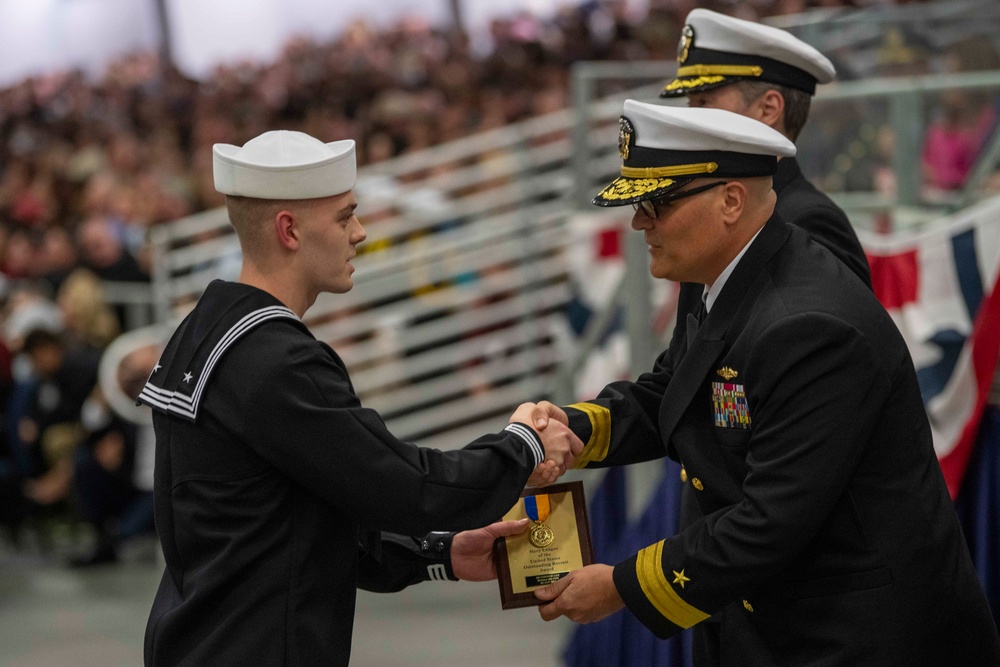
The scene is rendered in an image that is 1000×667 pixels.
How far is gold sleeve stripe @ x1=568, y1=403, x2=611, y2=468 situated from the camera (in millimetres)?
2719

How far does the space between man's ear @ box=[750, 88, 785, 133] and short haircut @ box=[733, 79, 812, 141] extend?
0.01m

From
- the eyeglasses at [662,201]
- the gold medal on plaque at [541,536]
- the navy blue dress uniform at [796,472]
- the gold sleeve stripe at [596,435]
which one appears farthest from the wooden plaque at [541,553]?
the eyeglasses at [662,201]

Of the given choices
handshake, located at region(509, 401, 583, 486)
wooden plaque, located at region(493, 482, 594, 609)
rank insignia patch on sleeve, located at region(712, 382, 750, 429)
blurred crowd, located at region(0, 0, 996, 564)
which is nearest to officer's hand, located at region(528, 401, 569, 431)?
handshake, located at region(509, 401, 583, 486)

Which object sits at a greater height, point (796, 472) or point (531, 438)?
point (796, 472)

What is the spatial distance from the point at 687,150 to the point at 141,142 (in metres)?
10.8

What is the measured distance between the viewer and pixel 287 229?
2309 mm

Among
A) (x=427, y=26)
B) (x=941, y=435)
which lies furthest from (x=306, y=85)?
(x=941, y=435)

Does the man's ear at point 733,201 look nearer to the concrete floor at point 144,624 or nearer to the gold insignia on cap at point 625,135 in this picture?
the gold insignia on cap at point 625,135

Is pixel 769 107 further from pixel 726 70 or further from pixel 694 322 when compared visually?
pixel 694 322

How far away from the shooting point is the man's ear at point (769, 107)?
3041mm

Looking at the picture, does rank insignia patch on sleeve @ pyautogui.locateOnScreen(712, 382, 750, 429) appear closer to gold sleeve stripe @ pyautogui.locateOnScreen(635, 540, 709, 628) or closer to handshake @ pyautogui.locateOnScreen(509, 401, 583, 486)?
gold sleeve stripe @ pyautogui.locateOnScreen(635, 540, 709, 628)

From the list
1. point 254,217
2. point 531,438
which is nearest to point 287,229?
point 254,217

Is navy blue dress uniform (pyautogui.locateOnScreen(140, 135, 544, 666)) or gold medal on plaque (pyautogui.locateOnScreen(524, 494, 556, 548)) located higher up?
navy blue dress uniform (pyautogui.locateOnScreen(140, 135, 544, 666))

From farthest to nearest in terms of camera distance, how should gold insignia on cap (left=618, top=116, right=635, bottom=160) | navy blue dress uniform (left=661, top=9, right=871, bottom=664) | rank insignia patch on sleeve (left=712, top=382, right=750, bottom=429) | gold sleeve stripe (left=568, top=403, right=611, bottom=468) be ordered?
navy blue dress uniform (left=661, top=9, right=871, bottom=664) < gold sleeve stripe (left=568, top=403, right=611, bottom=468) < gold insignia on cap (left=618, top=116, right=635, bottom=160) < rank insignia patch on sleeve (left=712, top=382, right=750, bottom=429)
